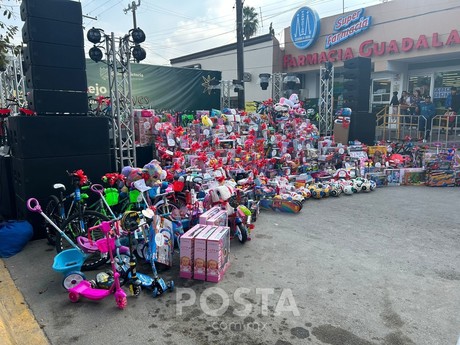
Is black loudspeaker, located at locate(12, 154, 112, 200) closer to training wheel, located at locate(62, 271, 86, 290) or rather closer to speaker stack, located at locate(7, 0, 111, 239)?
speaker stack, located at locate(7, 0, 111, 239)

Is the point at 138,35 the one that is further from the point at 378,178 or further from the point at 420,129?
the point at 420,129

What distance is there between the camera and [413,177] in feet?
31.0

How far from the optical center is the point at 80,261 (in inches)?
150

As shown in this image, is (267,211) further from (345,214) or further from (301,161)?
(301,161)

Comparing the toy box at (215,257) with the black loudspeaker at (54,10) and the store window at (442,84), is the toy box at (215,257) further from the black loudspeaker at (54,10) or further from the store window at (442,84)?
the store window at (442,84)

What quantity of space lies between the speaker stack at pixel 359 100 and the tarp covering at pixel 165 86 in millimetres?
9132

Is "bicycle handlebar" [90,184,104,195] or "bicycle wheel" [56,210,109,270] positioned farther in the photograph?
"bicycle handlebar" [90,184,104,195]

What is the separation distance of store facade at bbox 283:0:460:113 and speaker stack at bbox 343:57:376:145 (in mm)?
4684

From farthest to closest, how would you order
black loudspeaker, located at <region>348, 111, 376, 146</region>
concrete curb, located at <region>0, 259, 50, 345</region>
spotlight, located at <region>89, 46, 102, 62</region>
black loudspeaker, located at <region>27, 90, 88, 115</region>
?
black loudspeaker, located at <region>348, 111, 376, 146</region>, spotlight, located at <region>89, 46, 102, 62</region>, black loudspeaker, located at <region>27, 90, 88, 115</region>, concrete curb, located at <region>0, 259, 50, 345</region>

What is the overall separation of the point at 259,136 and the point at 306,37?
12.2 m

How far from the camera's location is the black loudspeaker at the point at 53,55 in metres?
5.02

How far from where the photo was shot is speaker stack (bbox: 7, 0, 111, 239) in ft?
16.3

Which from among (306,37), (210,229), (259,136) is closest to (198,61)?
(306,37)

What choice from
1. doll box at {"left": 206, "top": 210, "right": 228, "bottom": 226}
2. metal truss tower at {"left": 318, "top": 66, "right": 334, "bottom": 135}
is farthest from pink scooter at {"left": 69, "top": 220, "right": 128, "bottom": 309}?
metal truss tower at {"left": 318, "top": 66, "right": 334, "bottom": 135}
